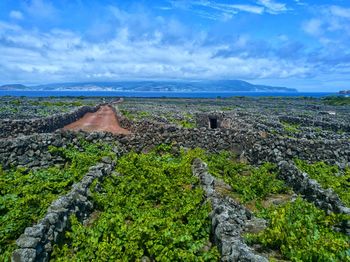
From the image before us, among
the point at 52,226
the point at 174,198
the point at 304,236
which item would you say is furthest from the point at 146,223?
the point at 304,236

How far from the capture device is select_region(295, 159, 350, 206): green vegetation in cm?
1701

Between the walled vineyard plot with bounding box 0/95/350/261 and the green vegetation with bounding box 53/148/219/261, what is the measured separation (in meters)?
0.04

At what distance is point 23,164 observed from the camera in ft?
67.8

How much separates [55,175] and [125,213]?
602 cm

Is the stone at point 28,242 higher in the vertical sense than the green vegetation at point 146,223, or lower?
higher

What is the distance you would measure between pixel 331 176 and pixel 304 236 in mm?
9974

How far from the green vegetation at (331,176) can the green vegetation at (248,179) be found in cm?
198

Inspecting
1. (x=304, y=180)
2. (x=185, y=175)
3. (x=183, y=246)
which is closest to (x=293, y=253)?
(x=183, y=246)

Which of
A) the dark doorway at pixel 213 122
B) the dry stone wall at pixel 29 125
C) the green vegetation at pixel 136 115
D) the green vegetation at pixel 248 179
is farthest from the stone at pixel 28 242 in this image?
the dark doorway at pixel 213 122

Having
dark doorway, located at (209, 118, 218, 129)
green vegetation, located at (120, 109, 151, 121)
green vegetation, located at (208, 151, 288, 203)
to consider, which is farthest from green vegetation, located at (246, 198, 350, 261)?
dark doorway, located at (209, 118, 218, 129)

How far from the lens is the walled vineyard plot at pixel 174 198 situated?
35.1ft

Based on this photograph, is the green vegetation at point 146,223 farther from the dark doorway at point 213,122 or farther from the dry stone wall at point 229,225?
the dark doorway at point 213,122

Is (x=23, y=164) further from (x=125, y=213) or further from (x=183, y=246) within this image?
(x=183, y=246)

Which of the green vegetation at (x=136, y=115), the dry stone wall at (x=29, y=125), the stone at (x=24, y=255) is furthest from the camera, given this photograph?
the green vegetation at (x=136, y=115)
